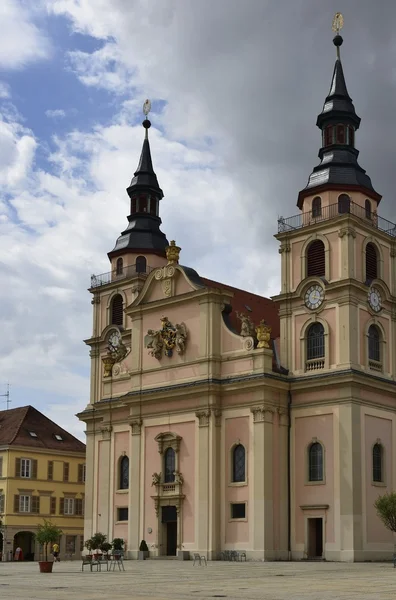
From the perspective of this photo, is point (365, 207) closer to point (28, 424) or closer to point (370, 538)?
point (370, 538)

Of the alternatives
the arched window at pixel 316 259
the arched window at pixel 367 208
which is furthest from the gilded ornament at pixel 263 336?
the arched window at pixel 367 208

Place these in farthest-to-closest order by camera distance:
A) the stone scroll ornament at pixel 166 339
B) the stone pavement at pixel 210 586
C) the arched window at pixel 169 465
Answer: the stone scroll ornament at pixel 166 339
the arched window at pixel 169 465
the stone pavement at pixel 210 586

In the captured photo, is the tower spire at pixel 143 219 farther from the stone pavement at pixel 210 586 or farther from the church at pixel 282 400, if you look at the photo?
the stone pavement at pixel 210 586

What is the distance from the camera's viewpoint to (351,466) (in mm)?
50969

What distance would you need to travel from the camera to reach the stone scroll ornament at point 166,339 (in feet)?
→ 191

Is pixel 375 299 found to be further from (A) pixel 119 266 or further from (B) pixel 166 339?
(A) pixel 119 266

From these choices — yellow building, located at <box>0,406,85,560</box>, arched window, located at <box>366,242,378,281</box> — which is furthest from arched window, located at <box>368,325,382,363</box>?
yellow building, located at <box>0,406,85,560</box>

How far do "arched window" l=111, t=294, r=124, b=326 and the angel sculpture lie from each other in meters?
11.2

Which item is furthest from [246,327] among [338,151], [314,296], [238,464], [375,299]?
[338,151]

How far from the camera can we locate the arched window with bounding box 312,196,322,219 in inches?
2240

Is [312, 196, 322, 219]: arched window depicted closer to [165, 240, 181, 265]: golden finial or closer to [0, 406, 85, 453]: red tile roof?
[165, 240, 181, 265]: golden finial

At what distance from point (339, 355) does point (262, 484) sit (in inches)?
325

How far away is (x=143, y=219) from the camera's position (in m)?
70.9

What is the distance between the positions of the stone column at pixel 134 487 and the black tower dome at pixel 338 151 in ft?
56.9
